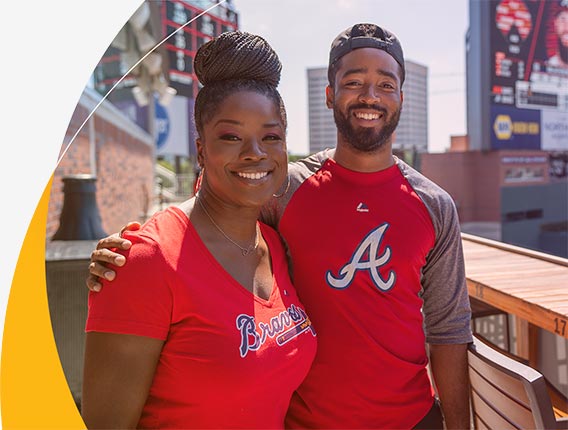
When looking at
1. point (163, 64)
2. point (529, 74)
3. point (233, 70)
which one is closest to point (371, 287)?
point (233, 70)

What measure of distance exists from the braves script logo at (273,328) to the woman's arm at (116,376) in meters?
0.18

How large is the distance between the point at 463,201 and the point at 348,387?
553 inches

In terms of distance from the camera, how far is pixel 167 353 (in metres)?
1.13

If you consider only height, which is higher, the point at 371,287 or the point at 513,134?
the point at 513,134

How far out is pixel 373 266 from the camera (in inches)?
60.4

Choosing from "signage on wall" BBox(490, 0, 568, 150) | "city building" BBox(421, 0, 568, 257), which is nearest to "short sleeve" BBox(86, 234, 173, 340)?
"city building" BBox(421, 0, 568, 257)

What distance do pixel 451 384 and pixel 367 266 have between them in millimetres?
489

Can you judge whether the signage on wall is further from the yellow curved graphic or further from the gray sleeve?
the yellow curved graphic

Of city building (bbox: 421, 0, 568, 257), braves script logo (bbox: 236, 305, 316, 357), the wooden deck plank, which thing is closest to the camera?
braves script logo (bbox: 236, 305, 316, 357)

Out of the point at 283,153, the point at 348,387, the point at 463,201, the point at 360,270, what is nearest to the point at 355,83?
the point at 283,153

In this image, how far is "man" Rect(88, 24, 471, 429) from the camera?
1.54 m

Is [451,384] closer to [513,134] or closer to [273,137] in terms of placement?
Result: [273,137]

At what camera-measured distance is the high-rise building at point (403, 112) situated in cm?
200

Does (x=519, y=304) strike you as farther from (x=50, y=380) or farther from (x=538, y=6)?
(x=538, y=6)
